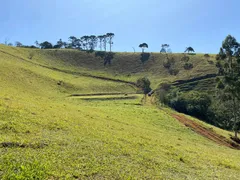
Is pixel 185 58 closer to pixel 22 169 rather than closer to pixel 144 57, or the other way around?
pixel 144 57

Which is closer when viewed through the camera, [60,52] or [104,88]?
[104,88]

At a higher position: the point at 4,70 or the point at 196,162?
the point at 4,70

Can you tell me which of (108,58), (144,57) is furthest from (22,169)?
(144,57)

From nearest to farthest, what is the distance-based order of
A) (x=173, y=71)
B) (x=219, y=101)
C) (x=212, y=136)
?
(x=212, y=136), (x=219, y=101), (x=173, y=71)

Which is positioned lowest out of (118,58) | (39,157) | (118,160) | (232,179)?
(232,179)

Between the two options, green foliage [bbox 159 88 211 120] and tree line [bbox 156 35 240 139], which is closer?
tree line [bbox 156 35 240 139]

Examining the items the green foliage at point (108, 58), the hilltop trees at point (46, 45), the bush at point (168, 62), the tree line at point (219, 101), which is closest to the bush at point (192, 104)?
the tree line at point (219, 101)

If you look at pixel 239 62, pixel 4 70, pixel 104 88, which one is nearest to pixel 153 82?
pixel 104 88

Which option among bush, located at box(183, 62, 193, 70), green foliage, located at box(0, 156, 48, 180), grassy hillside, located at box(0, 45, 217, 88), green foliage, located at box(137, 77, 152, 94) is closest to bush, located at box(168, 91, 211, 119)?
green foliage, located at box(137, 77, 152, 94)

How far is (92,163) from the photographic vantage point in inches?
527

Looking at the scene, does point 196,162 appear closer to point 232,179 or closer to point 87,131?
point 232,179

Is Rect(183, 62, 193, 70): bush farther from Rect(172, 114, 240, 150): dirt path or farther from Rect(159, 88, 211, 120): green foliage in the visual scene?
Rect(172, 114, 240, 150): dirt path

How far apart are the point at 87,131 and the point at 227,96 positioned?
43.3m

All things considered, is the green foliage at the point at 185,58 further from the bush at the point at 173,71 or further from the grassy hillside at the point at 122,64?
the bush at the point at 173,71
